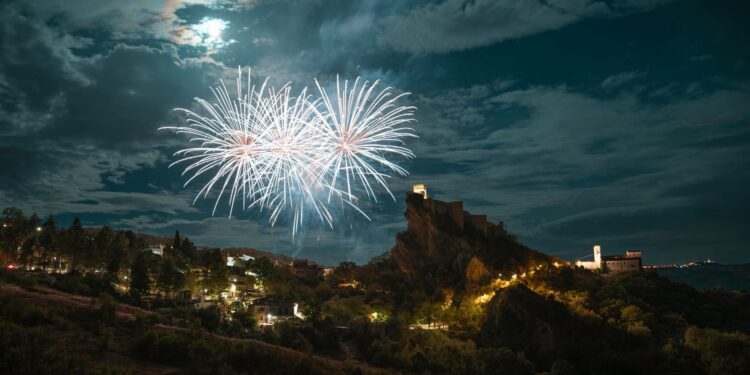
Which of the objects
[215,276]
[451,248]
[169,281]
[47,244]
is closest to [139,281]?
[169,281]

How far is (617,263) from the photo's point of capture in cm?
11112

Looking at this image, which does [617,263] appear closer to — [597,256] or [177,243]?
[597,256]

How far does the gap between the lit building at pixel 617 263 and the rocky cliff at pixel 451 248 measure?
19.4 m

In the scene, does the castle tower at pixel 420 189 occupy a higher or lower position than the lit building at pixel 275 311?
higher

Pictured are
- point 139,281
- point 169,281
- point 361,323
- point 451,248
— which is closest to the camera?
point 361,323

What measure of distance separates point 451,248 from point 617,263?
4647 centimetres

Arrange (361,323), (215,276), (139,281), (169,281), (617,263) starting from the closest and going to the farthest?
(361,323) < (139,281) < (169,281) < (215,276) < (617,263)

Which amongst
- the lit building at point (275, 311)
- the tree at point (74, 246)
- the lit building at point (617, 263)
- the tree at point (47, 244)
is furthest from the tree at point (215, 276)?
the lit building at point (617, 263)

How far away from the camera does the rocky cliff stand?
85312mm

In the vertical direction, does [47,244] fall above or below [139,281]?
above

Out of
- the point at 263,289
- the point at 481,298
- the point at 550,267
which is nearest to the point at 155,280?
the point at 263,289

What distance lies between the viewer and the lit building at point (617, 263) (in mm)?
109188

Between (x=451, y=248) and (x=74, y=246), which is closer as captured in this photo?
(x=74, y=246)

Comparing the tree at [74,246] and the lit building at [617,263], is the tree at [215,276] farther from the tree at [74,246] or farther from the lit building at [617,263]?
the lit building at [617,263]
